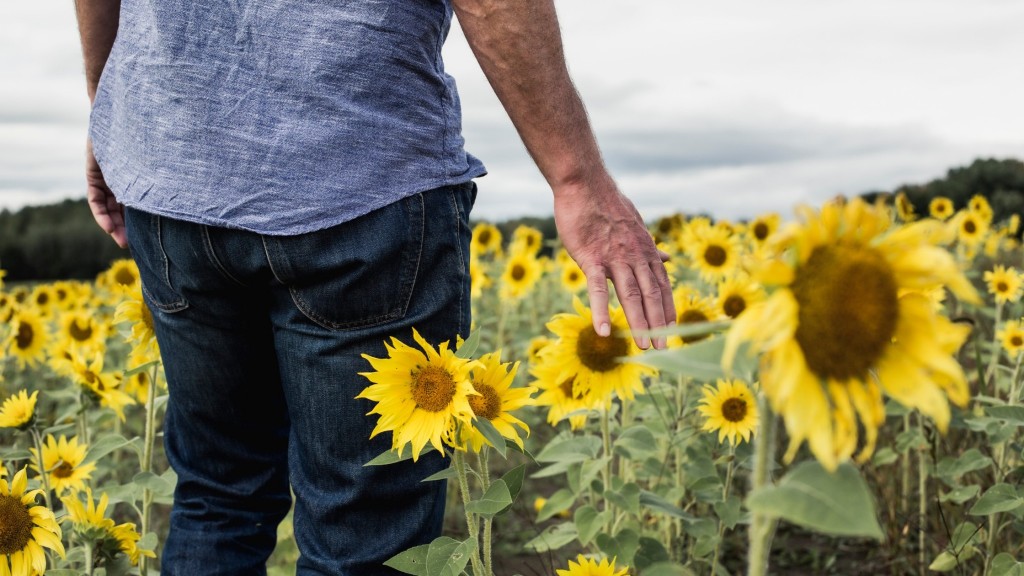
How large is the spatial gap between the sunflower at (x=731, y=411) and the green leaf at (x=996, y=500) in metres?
0.55

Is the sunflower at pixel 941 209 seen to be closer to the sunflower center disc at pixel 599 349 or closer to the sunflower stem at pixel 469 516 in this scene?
the sunflower center disc at pixel 599 349

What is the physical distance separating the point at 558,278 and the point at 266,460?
4.58 meters

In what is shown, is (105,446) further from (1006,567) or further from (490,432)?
(1006,567)

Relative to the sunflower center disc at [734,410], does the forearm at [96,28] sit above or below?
above

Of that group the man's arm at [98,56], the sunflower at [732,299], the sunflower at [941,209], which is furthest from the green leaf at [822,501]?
the sunflower at [941,209]

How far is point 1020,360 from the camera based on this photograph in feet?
8.83

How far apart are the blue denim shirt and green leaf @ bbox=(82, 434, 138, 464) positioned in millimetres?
777

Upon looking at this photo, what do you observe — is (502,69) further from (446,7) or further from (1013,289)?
(1013,289)

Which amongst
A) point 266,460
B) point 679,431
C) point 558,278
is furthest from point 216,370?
point 558,278

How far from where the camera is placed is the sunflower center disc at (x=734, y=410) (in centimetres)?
241

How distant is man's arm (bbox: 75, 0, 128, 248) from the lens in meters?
2.15

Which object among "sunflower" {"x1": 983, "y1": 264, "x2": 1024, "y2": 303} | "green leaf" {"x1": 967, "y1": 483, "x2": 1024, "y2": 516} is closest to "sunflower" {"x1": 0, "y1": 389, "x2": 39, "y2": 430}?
"green leaf" {"x1": 967, "y1": 483, "x2": 1024, "y2": 516}

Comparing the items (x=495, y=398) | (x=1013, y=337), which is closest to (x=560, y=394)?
(x=495, y=398)

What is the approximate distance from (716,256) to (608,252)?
2517 mm
